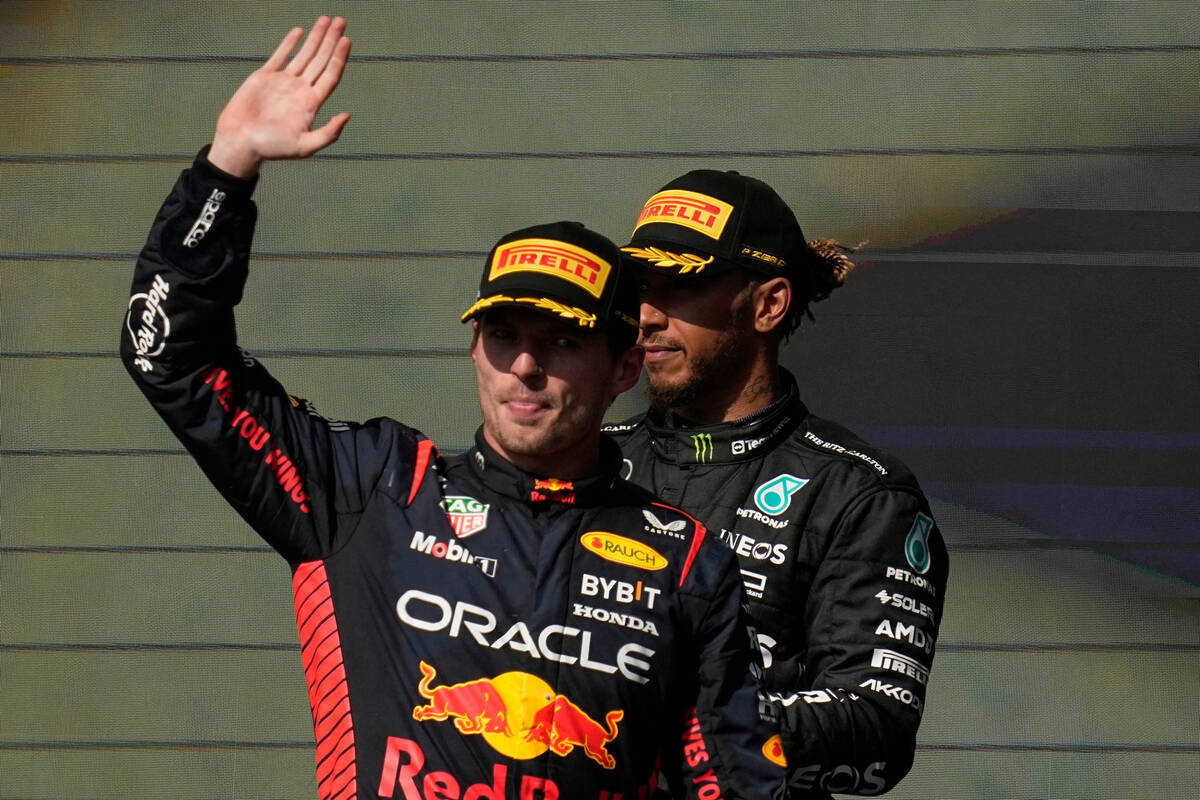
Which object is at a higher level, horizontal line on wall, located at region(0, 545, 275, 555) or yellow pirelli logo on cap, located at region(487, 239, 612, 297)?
yellow pirelli logo on cap, located at region(487, 239, 612, 297)

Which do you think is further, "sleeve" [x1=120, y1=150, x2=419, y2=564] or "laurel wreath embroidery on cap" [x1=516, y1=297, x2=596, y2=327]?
"laurel wreath embroidery on cap" [x1=516, y1=297, x2=596, y2=327]

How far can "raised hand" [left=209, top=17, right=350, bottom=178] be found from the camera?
1.73 meters

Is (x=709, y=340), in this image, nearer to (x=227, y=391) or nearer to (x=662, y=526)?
(x=662, y=526)

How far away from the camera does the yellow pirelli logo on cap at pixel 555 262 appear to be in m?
1.91

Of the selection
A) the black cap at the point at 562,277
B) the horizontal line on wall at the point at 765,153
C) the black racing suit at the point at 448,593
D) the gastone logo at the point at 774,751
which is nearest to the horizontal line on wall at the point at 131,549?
the horizontal line on wall at the point at 765,153

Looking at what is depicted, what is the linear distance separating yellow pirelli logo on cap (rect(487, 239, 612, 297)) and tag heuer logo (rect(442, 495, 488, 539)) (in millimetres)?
304

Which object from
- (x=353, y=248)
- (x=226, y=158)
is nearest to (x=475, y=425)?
(x=353, y=248)

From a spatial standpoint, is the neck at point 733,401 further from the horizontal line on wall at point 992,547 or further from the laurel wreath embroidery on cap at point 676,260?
the horizontal line on wall at point 992,547

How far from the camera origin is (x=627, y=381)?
2.05 m

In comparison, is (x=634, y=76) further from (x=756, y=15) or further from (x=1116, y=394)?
(x=1116, y=394)

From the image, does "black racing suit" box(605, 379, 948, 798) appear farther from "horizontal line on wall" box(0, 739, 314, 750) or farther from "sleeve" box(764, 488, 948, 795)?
"horizontal line on wall" box(0, 739, 314, 750)

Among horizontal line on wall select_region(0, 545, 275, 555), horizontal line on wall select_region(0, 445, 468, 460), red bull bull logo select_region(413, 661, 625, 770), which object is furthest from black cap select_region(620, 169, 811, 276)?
horizontal line on wall select_region(0, 545, 275, 555)

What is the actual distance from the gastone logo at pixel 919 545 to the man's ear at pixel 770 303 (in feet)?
1.48

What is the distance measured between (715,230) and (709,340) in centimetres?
20
